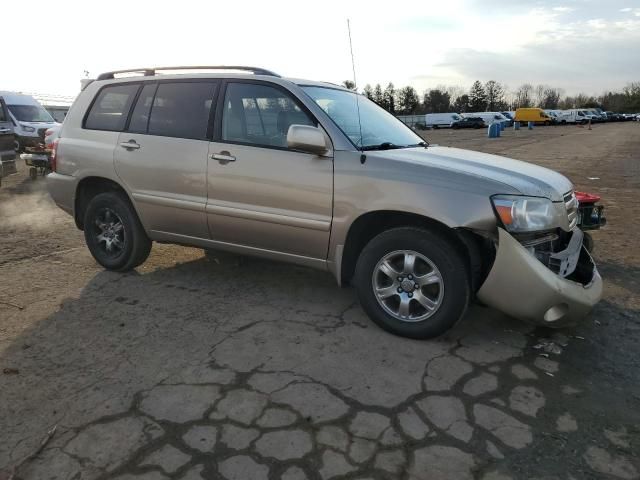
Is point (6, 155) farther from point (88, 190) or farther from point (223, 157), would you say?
point (223, 157)

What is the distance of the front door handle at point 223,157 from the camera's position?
4203mm

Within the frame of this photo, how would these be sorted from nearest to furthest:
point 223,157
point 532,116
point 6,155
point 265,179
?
point 265,179 → point 223,157 → point 6,155 → point 532,116

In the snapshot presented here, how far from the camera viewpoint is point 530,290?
3291 millimetres

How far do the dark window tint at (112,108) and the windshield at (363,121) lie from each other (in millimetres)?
1861

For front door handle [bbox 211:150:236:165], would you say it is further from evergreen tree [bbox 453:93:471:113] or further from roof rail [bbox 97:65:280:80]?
evergreen tree [bbox 453:93:471:113]


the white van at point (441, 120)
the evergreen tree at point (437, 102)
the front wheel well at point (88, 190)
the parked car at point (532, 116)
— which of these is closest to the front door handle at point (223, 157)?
the front wheel well at point (88, 190)

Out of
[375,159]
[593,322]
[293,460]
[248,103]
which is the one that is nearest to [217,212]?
[248,103]

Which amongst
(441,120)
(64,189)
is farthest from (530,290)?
(441,120)

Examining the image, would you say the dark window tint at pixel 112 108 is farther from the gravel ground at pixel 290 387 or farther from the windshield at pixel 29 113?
the windshield at pixel 29 113

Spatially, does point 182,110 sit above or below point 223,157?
above

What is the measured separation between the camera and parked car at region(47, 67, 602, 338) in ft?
11.2

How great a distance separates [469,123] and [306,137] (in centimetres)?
6950

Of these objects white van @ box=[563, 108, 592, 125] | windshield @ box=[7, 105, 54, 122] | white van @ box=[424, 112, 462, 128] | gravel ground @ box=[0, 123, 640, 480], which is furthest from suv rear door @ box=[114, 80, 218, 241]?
white van @ box=[563, 108, 592, 125]

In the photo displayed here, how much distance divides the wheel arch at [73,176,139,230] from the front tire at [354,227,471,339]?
8.56ft
